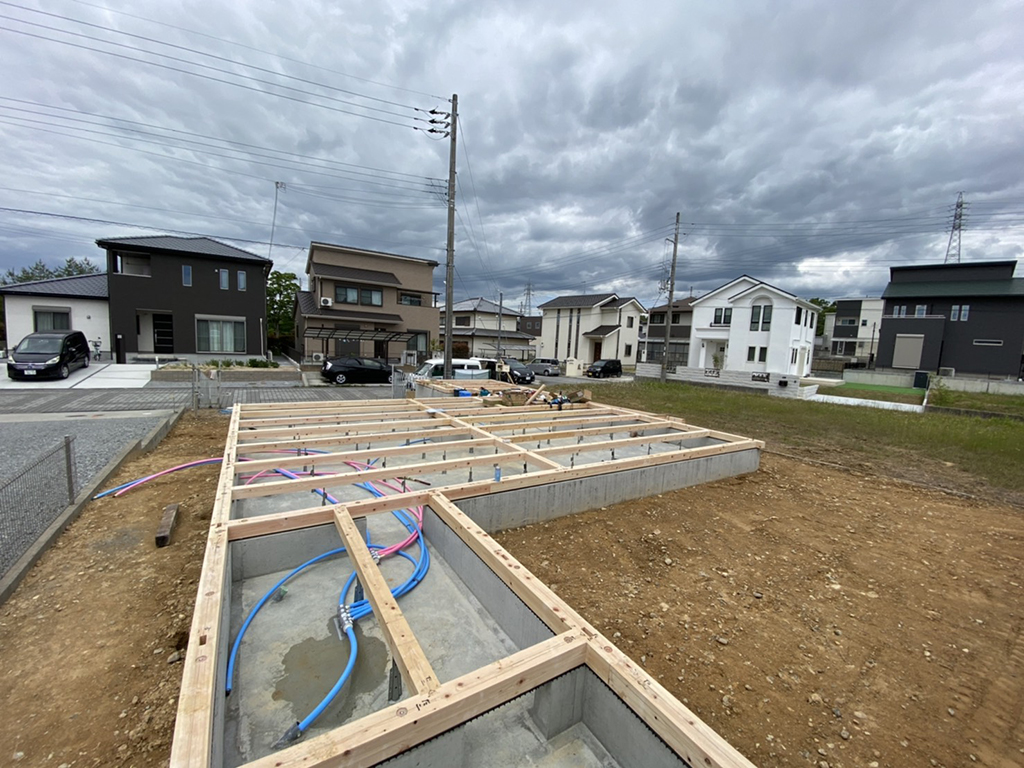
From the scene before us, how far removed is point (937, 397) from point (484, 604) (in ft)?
77.7

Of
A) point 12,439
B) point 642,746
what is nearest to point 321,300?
point 12,439

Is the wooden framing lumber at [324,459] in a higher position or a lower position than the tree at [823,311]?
lower

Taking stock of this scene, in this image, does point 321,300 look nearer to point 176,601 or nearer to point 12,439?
point 12,439

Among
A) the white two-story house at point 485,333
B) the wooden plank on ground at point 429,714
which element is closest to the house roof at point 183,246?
the white two-story house at point 485,333

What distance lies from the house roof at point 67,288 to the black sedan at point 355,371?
1240 cm

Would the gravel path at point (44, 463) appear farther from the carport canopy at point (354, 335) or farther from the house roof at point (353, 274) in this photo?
the house roof at point (353, 274)

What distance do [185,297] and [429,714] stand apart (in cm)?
2560

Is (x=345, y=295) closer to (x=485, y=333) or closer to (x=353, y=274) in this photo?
(x=353, y=274)

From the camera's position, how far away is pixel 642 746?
1856 millimetres

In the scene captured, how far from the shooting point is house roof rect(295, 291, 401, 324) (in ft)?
80.9

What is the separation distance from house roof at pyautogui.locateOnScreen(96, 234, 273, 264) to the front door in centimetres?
324

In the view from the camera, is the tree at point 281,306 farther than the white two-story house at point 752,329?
Yes

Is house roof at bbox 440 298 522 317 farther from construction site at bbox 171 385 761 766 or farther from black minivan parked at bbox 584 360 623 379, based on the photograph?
construction site at bbox 171 385 761 766

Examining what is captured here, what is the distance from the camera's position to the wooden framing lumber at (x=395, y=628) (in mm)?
1798
